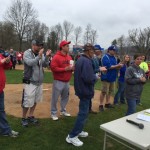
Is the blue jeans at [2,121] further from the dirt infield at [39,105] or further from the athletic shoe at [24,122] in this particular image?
the dirt infield at [39,105]

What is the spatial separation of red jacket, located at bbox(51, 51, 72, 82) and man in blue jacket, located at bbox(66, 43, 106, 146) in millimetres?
1353

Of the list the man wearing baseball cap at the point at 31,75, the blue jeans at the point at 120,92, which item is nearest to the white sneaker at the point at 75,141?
the man wearing baseball cap at the point at 31,75

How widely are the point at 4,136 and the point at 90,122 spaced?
86.8 inches

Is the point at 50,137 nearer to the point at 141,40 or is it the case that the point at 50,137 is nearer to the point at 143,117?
the point at 143,117

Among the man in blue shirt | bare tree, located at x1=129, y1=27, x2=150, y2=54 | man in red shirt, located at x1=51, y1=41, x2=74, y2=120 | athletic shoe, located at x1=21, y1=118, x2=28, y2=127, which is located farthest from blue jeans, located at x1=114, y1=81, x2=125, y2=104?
bare tree, located at x1=129, y1=27, x2=150, y2=54

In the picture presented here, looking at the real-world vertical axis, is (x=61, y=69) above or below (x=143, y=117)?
above

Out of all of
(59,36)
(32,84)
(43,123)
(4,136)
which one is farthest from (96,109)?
(59,36)

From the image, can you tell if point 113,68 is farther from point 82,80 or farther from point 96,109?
point 82,80

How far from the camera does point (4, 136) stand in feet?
16.5

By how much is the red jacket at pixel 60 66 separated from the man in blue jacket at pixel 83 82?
4.44ft

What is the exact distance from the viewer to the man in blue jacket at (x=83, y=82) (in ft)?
14.6

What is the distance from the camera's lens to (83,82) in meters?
4.57

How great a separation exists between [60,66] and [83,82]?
1.52 meters

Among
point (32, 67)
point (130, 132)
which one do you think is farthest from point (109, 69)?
point (130, 132)
